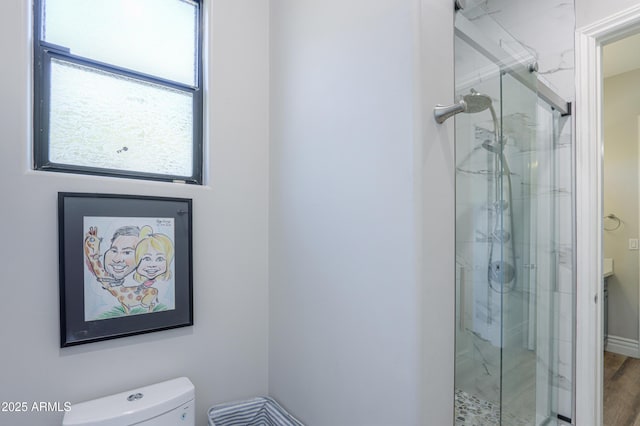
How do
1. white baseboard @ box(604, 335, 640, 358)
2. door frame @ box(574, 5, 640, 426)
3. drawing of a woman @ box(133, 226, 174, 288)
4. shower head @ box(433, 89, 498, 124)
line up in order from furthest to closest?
1. white baseboard @ box(604, 335, 640, 358)
2. door frame @ box(574, 5, 640, 426)
3. drawing of a woman @ box(133, 226, 174, 288)
4. shower head @ box(433, 89, 498, 124)

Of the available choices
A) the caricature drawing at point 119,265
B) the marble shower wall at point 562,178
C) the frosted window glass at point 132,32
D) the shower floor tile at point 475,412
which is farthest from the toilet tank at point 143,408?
the marble shower wall at point 562,178

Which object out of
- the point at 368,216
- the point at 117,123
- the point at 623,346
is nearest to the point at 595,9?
the point at 368,216

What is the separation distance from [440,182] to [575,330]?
1.34 meters

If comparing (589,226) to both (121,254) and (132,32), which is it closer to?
(121,254)

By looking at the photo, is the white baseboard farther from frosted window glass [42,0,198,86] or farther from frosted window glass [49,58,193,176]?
frosted window glass [42,0,198,86]

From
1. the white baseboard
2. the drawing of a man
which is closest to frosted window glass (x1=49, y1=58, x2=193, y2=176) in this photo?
the drawing of a man

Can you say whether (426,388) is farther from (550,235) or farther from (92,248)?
(92,248)

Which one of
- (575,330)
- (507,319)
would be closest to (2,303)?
(507,319)

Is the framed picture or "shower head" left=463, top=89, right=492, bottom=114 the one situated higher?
"shower head" left=463, top=89, right=492, bottom=114

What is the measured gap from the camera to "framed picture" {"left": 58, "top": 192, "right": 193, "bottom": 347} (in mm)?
1232

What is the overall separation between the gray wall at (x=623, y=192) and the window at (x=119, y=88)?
371 cm

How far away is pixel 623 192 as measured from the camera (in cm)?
313

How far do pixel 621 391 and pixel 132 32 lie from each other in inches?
158

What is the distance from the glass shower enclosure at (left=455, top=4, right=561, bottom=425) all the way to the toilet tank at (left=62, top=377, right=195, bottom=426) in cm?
109
